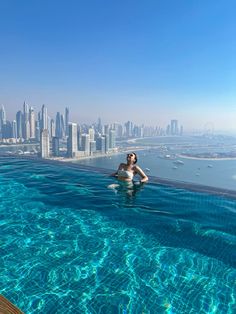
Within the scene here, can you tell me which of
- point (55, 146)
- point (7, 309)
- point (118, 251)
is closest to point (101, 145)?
point (55, 146)


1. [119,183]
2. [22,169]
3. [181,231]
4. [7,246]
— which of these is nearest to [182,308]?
[181,231]

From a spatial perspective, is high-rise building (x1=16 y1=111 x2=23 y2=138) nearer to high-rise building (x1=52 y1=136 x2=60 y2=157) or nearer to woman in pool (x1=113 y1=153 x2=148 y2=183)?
high-rise building (x1=52 y1=136 x2=60 y2=157)

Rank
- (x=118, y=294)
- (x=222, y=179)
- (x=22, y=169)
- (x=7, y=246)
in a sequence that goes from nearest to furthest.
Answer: (x=118, y=294)
(x=7, y=246)
(x=22, y=169)
(x=222, y=179)

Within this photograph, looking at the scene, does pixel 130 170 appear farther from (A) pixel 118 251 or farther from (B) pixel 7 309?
(B) pixel 7 309

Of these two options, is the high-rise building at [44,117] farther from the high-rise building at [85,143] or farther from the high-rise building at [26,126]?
the high-rise building at [85,143]

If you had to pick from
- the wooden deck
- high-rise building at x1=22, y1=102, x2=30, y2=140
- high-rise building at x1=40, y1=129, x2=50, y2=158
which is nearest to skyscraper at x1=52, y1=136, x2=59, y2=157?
high-rise building at x1=40, y1=129, x2=50, y2=158

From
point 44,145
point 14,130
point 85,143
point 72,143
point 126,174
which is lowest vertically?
point 44,145

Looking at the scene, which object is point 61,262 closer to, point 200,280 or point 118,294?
point 118,294

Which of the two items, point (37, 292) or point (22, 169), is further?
point (22, 169)

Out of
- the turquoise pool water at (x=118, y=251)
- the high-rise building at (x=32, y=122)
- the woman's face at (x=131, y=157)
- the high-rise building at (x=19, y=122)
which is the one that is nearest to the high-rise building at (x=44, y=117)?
the high-rise building at (x=32, y=122)
